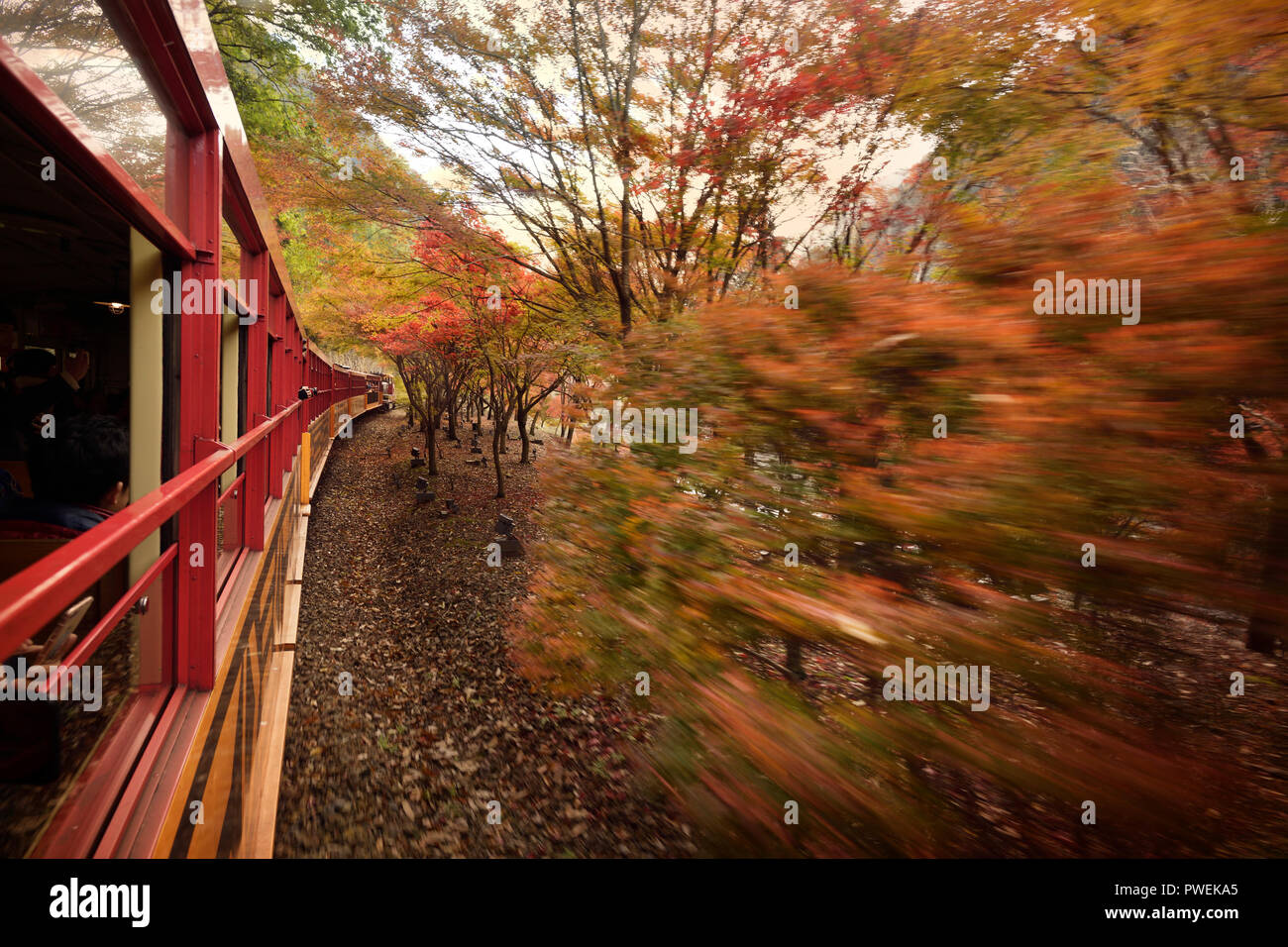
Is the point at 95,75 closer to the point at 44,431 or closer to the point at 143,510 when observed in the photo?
the point at 143,510

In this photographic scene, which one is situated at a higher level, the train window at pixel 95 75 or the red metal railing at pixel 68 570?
the train window at pixel 95 75

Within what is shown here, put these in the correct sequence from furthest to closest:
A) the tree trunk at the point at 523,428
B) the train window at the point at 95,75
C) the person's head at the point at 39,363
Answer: the tree trunk at the point at 523,428 → the person's head at the point at 39,363 → the train window at the point at 95,75

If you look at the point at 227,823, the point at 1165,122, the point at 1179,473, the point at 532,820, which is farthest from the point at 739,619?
the point at 532,820

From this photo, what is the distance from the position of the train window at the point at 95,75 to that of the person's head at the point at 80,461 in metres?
1.00

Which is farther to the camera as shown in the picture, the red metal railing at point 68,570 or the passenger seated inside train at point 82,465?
the passenger seated inside train at point 82,465

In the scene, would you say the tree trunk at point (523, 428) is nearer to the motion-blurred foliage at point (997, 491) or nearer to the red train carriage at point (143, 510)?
the red train carriage at point (143, 510)

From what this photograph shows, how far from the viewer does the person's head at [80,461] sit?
2391 mm

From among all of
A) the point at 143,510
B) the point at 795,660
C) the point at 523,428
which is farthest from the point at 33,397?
the point at 523,428

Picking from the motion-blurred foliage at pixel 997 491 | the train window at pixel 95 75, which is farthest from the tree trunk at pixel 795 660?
the train window at pixel 95 75

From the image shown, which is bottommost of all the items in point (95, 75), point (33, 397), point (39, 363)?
point (33, 397)

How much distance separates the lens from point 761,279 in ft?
9.54

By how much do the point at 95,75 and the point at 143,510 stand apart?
1281 millimetres

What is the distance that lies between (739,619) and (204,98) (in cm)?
297

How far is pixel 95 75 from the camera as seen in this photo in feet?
5.30
